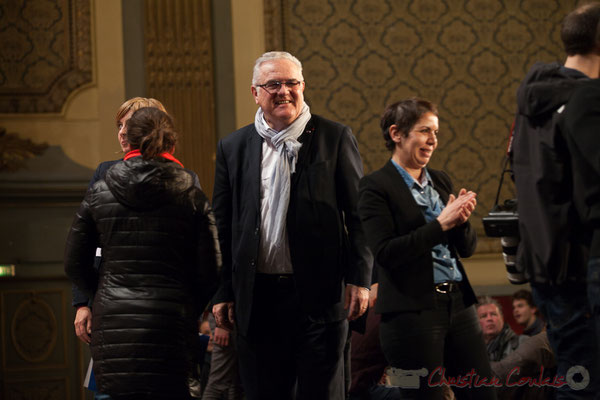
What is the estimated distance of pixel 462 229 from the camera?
2.46m

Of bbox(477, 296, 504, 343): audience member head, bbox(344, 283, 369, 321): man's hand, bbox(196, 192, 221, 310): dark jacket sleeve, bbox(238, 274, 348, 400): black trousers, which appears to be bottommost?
bbox(477, 296, 504, 343): audience member head

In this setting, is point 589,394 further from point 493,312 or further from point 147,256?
point 493,312

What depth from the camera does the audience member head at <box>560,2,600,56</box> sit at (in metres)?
1.97

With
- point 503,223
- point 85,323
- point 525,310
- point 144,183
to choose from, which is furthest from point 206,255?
point 525,310

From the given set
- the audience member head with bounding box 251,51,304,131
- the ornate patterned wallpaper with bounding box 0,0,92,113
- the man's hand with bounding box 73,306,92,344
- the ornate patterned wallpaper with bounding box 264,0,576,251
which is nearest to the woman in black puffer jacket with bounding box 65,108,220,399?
the man's hand with bounding box 73,306,92,344

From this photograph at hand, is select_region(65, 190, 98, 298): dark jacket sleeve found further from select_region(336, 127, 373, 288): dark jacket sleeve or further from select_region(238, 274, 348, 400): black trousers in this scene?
select_region(336, 127, 373, 288): dark jacket sleeve

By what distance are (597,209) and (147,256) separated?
1.23 m

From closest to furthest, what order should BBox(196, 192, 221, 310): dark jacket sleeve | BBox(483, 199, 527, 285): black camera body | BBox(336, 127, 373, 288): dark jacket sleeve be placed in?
1. BBox(483, 199, 527, 285): black camera body
2. BBox(196, 192, 221, 310): dark jacket sleeve
3. BBox(336, 127, 373, 288): dark jacket sleeve

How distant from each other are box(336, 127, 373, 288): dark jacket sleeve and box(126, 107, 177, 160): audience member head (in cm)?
55

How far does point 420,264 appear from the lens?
7.77ft

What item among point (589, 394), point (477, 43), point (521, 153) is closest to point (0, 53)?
point (477, 43)

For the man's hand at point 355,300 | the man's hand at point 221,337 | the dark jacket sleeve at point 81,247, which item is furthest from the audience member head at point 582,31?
the man's hand at point 221,337

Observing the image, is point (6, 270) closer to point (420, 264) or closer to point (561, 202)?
point (420, 264)

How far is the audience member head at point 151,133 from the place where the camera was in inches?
92.0
